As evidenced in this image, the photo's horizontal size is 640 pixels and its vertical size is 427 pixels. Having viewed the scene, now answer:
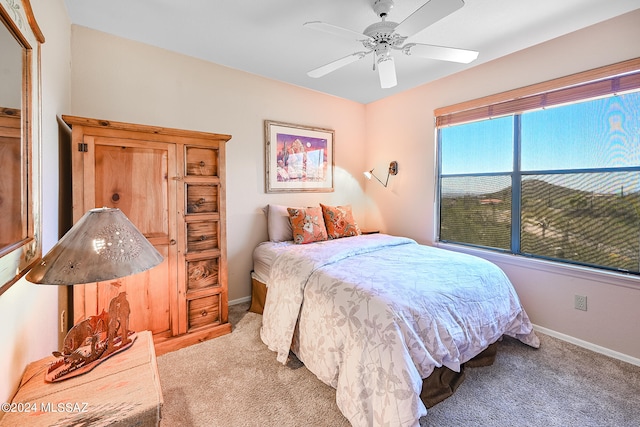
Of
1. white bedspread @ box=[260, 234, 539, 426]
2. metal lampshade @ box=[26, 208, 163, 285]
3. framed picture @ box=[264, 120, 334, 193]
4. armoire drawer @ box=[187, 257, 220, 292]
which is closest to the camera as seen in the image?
metal lampshade @ box=[26, 208, 163, 285]

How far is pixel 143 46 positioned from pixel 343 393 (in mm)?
3173

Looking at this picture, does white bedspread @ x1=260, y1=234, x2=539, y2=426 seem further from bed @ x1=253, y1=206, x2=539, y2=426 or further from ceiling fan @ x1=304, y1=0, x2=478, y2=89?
ceiling fan @ x1=304, y1=0, x2=478, y2=89

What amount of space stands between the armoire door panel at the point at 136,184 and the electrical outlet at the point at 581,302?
3.36m

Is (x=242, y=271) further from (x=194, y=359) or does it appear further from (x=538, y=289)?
(x=538, y=289)

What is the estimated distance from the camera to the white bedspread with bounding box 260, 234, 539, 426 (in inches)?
53.2

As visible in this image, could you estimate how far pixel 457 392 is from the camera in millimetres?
1722

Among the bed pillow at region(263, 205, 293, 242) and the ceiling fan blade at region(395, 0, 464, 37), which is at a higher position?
the ceiling fan blade at region(395, 0, 464, 37)

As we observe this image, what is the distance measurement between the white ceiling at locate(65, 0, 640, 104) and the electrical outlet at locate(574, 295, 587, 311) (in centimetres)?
216

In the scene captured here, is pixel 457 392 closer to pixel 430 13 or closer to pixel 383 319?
pixel 383 319

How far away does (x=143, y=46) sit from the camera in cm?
250

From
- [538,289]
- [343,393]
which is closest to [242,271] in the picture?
[343,393]

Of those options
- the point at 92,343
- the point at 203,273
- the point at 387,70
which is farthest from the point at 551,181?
the point at 92,343

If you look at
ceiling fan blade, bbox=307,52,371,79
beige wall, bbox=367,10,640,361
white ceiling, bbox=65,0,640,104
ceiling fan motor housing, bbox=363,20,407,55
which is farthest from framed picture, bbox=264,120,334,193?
ceiling fan motor housing, bbox=363,20,407,55

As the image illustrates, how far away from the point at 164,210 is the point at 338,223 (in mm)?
A: 1805
